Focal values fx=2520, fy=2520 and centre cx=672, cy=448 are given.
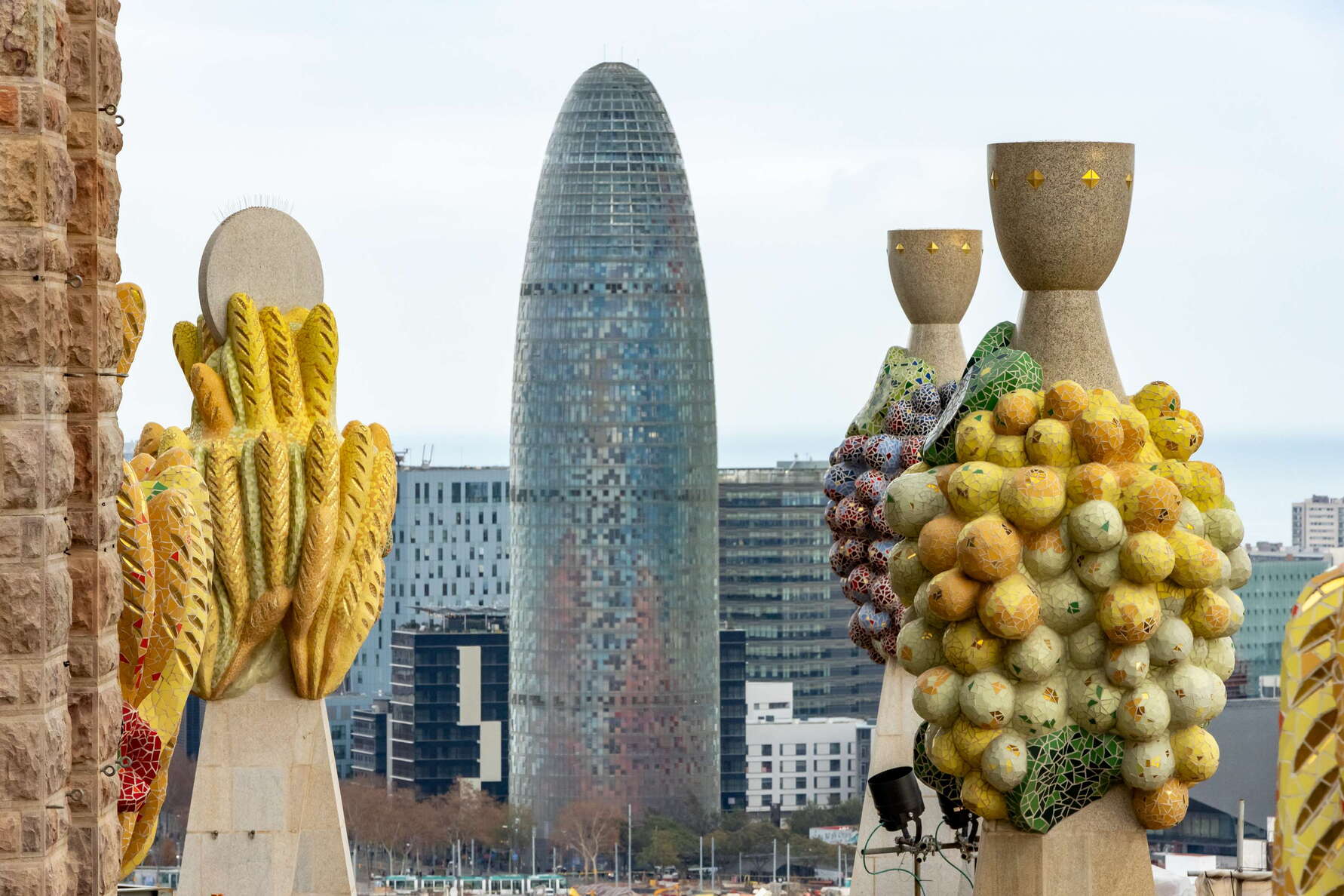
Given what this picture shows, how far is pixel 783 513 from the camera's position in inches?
6555

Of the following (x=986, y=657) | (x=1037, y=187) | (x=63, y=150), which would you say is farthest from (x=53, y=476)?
(x=1037, y=187)

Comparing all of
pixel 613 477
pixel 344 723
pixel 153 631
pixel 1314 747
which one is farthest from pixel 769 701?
pixel 1314 747

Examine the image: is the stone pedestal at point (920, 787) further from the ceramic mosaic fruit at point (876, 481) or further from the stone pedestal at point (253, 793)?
the stone pedestal at point (253, 793)

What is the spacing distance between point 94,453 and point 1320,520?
162m

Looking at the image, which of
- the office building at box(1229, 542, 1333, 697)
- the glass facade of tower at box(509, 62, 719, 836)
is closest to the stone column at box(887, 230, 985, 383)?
the office building at box(1229, 542, 1333, 697)

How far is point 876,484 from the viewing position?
20844 mm

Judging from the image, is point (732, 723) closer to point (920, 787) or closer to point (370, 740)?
point (370, 740)

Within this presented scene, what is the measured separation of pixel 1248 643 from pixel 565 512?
175 ft

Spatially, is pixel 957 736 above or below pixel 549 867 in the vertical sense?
above

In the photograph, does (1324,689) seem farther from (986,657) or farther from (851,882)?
(851,882)

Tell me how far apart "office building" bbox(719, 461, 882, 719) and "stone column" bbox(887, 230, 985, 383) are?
14122cm

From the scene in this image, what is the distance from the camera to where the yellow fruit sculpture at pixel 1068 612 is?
14.7m

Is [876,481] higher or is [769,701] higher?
[876,481]

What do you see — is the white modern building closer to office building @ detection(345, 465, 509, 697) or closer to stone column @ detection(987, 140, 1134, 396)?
office building @ detection(345, 465, 509, 697)
